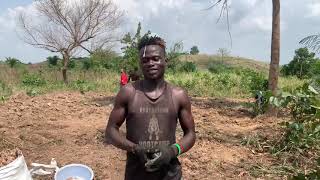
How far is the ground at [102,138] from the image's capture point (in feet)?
15.8

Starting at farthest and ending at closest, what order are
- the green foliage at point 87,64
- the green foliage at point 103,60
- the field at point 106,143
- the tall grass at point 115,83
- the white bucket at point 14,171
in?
the green foliage at point 87,64 < the green foliage at point 103,60 < the tall grass at point 115,83 < the field at point 106,143 < the white bucket at point 14,171

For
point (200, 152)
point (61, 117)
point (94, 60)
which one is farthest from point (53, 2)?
point (200, 152)

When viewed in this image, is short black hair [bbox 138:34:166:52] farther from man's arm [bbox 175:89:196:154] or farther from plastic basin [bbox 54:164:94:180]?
plastic basin [bbox 54:164:94:180]

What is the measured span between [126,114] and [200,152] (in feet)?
10.4

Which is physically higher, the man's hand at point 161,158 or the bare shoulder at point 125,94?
the bare shoulder at point 125,94

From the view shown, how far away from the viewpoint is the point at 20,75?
19.3 meters

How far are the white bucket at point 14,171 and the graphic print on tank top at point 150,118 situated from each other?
1611mm

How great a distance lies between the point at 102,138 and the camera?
6.07 m

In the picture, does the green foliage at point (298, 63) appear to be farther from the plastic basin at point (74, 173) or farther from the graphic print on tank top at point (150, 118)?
the graphic print on tank top at point (150, 118)

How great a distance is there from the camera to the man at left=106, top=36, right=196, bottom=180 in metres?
2.15

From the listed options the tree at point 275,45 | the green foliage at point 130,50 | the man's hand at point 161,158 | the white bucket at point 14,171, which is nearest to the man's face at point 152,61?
the man's hand at point 161,158

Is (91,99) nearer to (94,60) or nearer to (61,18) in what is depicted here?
(61,18)

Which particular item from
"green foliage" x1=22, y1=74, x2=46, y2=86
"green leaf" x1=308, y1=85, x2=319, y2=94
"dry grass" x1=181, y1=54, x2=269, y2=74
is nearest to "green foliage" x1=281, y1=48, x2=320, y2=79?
"green foliage" x1=22, y1=74, x2=46, y2=86

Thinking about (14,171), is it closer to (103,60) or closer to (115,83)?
(115,83)
